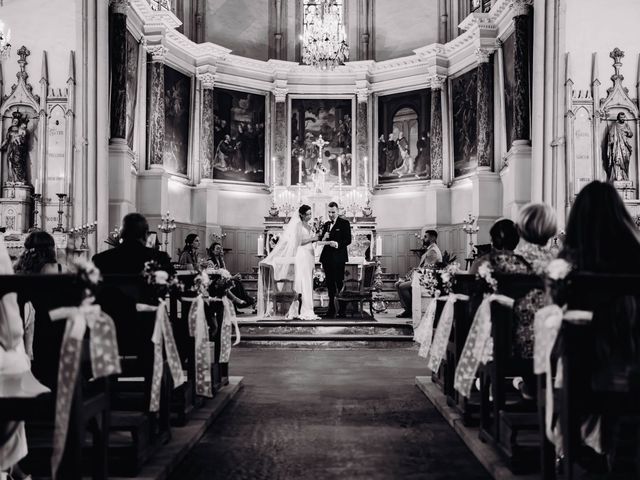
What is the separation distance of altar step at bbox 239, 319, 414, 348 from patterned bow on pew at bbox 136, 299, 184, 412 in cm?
572

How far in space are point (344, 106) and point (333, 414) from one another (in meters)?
14.4

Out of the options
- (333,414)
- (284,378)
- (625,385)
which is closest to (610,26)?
(284,378)

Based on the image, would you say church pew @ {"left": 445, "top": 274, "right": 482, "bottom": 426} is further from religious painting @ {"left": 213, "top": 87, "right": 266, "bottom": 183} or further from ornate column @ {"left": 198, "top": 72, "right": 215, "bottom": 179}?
religious painting @ {"left": 213, "top": 87, "right": 266, "bottom": 183}

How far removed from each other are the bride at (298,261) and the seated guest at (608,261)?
7.71 m

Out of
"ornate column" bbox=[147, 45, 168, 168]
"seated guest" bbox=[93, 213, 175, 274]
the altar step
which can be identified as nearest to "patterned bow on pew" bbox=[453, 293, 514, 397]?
"seated guest" bbox=[93, 213, 175, 274]

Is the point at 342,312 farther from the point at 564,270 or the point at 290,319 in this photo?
the point at 564,270

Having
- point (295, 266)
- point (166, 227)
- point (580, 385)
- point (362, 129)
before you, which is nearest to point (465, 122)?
point (362, 129)

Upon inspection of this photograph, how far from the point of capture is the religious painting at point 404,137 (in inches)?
692

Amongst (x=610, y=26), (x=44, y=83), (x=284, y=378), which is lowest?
(x=284, y=378)

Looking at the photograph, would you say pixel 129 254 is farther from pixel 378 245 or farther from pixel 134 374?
pixel 378 245

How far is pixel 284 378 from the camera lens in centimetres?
674

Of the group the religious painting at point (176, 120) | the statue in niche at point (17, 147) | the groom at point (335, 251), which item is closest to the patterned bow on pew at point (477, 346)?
the groom at point (335, 251)

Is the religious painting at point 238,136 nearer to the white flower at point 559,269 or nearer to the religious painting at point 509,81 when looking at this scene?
the religious painting at point 509,81

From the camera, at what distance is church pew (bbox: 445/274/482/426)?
4.45 metres
